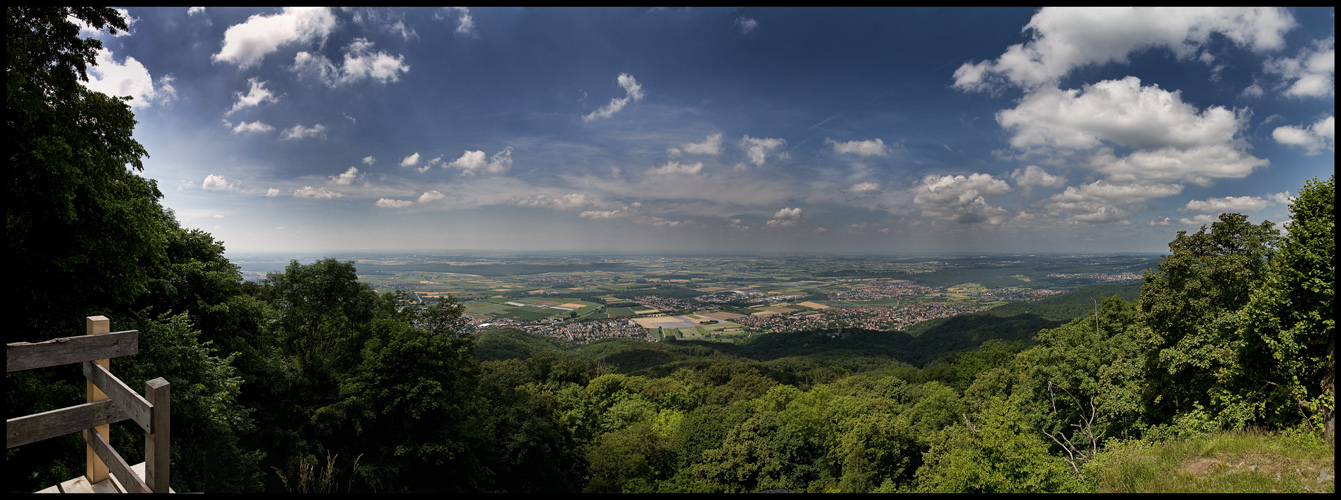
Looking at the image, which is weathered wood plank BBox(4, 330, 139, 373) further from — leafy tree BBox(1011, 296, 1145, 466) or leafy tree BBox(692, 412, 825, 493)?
leafy tree BBox(692, 412, 825, 493)

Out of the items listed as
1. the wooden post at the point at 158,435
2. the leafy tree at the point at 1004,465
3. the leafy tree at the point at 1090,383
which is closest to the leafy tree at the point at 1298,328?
the leafy tree at the point at 1090,383

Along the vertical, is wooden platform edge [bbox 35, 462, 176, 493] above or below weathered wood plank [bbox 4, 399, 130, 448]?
below

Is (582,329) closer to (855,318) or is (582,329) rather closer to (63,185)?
(855,318)

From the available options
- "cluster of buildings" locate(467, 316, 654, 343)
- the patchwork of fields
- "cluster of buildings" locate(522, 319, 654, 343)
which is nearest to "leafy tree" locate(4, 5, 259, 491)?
the patchwork of fields

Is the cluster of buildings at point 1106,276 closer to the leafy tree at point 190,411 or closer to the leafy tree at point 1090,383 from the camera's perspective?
the leafy tree at point 1090,383
